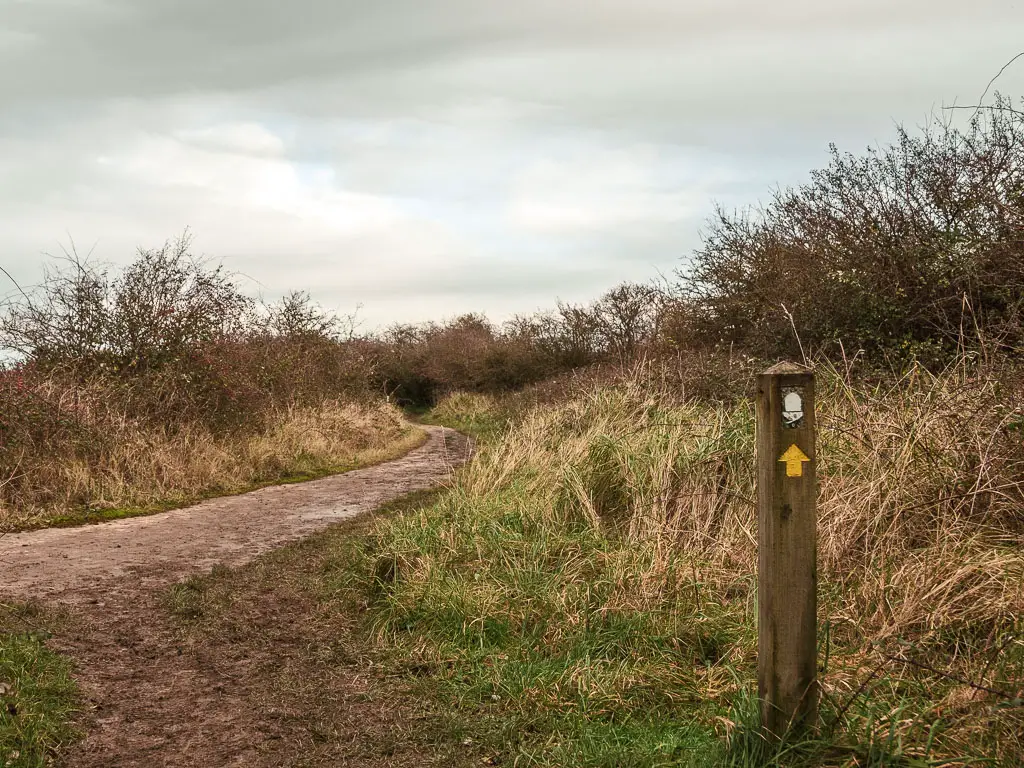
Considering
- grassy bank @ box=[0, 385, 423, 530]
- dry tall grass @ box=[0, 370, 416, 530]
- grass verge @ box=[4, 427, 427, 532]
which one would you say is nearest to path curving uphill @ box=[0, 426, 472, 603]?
grass verge @ box=[4, 427, 427, 532]

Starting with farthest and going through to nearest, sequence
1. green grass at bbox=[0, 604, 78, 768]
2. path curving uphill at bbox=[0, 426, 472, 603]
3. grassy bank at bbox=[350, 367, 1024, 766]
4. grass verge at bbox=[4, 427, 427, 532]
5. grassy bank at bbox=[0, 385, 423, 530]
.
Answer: grassy bank at bbox=[0, 385, 423, 530]
grass verge at bbox=[4, 427, 427, 532]
path curving uphill at bbox=[0, 426, 472, 603]
green grass at bbox=[0, 604, 78, 768]
grassy bank at bbox=[350, 367, 1024, 766]

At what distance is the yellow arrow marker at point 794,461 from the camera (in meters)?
2.77

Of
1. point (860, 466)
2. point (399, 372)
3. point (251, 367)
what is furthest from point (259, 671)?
point (399, 372)

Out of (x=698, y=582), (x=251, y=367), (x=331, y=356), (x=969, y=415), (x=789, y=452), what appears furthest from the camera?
(x=331, y=356)

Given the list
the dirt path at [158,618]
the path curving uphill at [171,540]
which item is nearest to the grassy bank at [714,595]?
the dirt path at [158,618]

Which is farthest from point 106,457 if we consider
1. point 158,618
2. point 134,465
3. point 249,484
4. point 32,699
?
point 32,699

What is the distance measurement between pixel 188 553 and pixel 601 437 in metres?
3.96

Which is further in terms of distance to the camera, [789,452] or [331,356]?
[331,356]

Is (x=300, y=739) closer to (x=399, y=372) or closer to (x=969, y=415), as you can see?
(x=969, y=415)

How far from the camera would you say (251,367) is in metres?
15.0

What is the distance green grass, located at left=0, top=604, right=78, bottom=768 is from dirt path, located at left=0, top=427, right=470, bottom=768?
10 centimetres

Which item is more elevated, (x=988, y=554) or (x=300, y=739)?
(x=988, y=554)

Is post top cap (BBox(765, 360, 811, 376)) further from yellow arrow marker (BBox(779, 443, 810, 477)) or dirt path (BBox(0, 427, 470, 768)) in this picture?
dirt path (BBox(0, 427, 470, 768))

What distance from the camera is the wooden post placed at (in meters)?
2.78
